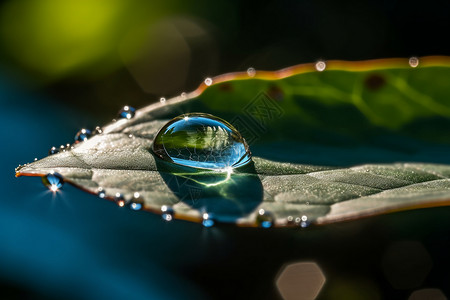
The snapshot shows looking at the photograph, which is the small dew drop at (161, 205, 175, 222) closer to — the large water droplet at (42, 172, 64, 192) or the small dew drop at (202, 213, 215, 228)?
the small dew drop at (202, 213, 215, 228)

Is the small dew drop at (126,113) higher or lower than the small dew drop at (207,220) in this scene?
higher

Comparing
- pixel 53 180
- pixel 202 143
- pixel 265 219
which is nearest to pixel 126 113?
pixel 202 143

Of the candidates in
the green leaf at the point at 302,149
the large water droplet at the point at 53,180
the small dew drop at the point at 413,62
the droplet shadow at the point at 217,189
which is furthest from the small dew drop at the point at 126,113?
the small dew drop at the point at 413,62

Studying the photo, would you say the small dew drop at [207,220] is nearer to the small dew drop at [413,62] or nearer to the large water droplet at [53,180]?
the large water droplet at [53,180]

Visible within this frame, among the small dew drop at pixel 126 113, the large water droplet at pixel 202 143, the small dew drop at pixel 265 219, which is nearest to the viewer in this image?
the small dew drop at pixel 265 219

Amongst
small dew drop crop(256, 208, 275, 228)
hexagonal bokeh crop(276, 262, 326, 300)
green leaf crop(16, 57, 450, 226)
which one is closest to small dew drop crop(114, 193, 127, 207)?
green leaf crop(16, 57, 450, 226)
